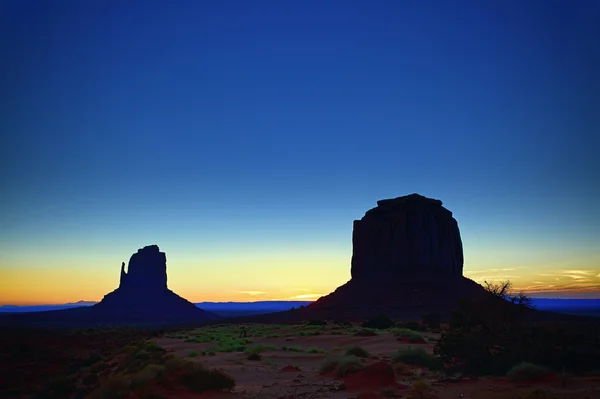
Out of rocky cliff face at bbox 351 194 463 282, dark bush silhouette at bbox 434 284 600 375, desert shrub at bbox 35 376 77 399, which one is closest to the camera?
dark bush silhouette at bbox 434 284 600 375

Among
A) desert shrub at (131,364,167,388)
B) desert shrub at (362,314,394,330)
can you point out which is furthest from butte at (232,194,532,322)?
desert shrub at (131,364,167,388)

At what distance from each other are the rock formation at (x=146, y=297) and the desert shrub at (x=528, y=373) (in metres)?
142

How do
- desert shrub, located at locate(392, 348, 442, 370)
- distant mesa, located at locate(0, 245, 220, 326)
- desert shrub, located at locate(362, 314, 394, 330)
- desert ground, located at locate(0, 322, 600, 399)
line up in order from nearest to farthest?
1. desert ground, located at locate(0, 322, 600, 399)
2. desert shrub, located at locate(392, 348, 442, 370)
3. desert shrub, located at locate(362, 314, 394, 330)
4. distant mesa, located at locate(0, 245, 220, 326)

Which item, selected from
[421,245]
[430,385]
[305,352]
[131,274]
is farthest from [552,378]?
[131,274]

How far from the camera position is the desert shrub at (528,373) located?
1280 cm

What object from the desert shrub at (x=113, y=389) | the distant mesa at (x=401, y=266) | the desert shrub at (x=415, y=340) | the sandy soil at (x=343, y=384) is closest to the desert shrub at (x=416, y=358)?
the sandy soil at (x=343, y=384)

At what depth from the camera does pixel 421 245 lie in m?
92.4

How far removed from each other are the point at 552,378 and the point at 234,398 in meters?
8.98

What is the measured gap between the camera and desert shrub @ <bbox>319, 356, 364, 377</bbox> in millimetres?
15367

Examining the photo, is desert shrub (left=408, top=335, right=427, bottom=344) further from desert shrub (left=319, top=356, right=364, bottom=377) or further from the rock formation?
the rock formation

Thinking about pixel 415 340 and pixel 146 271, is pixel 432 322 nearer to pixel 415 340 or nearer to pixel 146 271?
pixel 415 340

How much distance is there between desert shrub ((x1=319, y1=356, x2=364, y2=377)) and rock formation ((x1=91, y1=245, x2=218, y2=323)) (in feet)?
448

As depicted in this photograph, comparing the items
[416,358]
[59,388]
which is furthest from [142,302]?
[416,358]

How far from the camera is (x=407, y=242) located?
308ft
